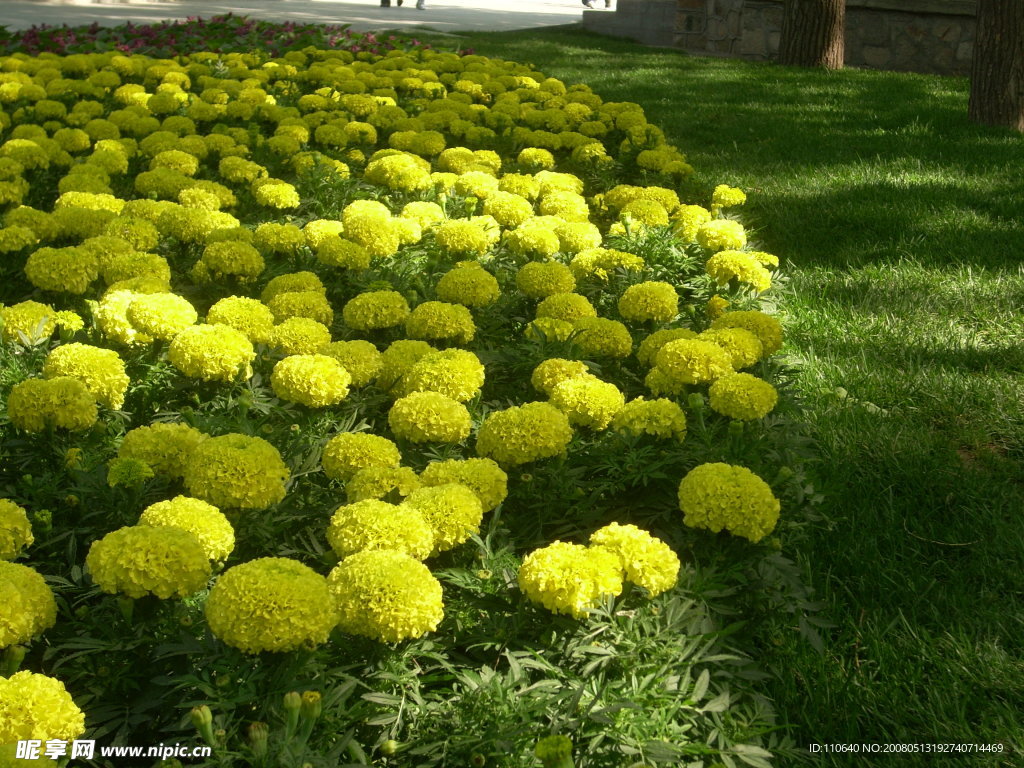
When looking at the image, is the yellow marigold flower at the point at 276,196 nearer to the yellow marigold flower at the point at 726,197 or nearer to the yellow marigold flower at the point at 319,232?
the yellow marigold flower at the point at 319,232

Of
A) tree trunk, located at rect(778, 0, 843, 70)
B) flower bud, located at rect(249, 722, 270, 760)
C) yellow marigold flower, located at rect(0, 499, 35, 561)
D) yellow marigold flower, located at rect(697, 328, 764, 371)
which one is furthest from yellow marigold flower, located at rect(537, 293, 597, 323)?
tree trunk, located at rect(778, 0, 843, 70)

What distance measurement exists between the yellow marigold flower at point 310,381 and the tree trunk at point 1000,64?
21.8ft

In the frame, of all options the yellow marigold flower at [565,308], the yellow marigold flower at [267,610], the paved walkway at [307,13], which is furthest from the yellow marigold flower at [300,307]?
the paved walkway at [307,13]

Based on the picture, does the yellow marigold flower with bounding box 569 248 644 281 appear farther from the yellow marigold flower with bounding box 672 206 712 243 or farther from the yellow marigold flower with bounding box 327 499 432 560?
the yellow marigold flower with bounding box 327 499 432 560

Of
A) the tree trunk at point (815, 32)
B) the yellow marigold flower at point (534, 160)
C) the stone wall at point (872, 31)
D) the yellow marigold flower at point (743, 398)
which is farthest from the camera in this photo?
the stone wall at point (872, 31)

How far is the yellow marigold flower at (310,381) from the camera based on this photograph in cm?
331

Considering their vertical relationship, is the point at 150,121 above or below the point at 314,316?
above

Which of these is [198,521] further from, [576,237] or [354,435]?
[576,237]

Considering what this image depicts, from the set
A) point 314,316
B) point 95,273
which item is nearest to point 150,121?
point 95,273

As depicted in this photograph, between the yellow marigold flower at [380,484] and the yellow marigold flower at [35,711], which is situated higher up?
the yellow marigold flower at [380,484]

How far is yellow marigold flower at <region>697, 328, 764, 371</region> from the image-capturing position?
11.8 feet

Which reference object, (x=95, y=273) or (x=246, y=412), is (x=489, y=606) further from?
(x=95, y=273)

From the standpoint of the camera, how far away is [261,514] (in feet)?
9.63

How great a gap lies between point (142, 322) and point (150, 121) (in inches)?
139
